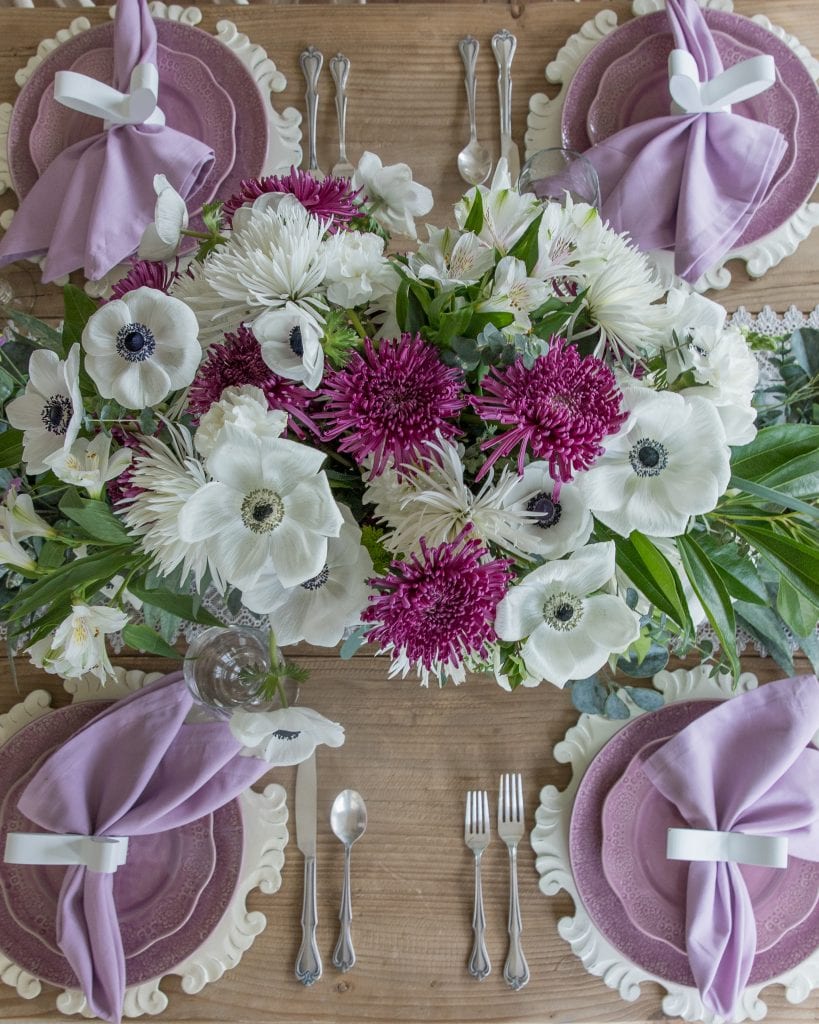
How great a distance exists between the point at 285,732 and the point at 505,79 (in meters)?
0.80

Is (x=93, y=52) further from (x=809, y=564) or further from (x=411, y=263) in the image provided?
(x=809, y=564)

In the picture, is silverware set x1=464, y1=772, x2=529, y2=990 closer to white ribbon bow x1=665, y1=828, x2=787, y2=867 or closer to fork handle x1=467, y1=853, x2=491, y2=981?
fork handle x1=467, y1=853, x2=491, y2=981

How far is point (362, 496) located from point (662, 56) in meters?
0.74

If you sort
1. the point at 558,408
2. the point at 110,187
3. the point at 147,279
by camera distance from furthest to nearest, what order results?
the point at 110,187
the point at 147,279
the point at 558,408

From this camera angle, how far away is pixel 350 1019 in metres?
0.90

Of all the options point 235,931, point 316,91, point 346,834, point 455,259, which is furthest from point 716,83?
point 235,931

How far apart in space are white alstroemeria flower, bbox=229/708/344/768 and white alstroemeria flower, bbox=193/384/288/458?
236mm

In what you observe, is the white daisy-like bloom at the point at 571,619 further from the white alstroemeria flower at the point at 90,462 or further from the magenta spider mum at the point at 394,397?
the white alstroemeria flower at the point at 90,462

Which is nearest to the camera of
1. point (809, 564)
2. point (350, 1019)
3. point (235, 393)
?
point (235, 393)

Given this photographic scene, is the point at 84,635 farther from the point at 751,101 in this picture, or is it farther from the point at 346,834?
the point at 751,101

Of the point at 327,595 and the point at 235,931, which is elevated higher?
the point at 327,595

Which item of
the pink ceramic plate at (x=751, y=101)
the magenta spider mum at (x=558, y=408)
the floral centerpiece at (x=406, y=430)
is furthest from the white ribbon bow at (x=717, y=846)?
the pink ceramic plate at (x=751, y=101)

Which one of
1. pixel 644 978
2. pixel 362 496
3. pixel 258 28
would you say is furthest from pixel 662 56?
pixel 644 978

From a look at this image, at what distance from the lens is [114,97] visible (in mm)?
979
